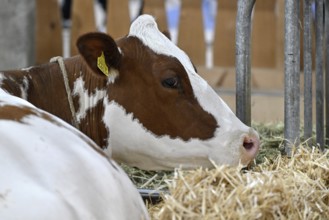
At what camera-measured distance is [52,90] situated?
12.3 ft

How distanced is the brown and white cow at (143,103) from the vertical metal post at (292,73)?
0.24m

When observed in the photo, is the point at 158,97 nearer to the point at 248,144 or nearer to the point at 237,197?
the point at 248,144

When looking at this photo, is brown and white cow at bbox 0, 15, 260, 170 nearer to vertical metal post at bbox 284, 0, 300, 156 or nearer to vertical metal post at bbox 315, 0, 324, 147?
vertical metal post at bbox 284, 0, 300, 156

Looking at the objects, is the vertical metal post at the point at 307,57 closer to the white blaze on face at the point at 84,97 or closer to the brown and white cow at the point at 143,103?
the brown and white cow at the point at 143,103

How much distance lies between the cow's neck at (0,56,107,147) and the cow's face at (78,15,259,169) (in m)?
0.06

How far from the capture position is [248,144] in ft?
11.5

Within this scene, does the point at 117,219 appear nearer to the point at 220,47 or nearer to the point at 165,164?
the point at 165,164

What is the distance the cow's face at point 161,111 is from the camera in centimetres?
352

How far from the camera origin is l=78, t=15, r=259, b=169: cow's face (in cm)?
352

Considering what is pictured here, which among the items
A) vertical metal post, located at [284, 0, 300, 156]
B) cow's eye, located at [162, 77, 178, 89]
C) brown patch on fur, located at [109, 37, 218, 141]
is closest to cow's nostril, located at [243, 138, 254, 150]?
brown patch on fur, located at [109, 37, 218, 141]

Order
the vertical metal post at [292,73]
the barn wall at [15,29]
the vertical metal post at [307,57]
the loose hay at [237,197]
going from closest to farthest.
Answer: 1. the loose hay at [237,197]
2. the vertical metal post at [292,73]
3. the vertical metal post at [307,57]
4. the barn wall at [15,29]

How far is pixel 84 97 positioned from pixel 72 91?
0.22ft

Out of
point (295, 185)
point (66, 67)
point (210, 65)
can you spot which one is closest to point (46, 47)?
point (210, 65)

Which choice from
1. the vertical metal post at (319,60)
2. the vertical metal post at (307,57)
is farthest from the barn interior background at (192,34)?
the vertical metal post at (307,57)
